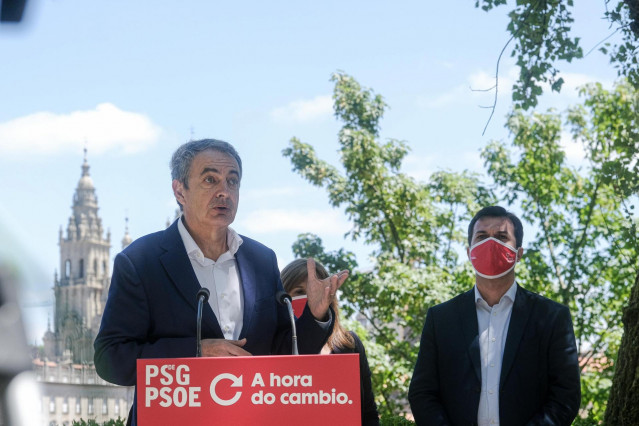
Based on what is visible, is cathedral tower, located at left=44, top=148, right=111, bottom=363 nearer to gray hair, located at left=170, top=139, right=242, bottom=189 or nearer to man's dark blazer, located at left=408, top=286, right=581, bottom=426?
man's dark blazer, located at left=408, top=286, right=581, bottom=426

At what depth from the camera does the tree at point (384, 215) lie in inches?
624

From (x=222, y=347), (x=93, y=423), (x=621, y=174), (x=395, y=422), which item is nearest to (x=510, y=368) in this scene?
(x=222, y=347)

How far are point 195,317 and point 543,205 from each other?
15115mm

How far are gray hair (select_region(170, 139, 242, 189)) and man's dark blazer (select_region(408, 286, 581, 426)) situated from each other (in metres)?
1.33

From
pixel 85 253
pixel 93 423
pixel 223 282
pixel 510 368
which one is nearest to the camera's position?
pixel 223 282

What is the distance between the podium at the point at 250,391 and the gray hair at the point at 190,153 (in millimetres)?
877

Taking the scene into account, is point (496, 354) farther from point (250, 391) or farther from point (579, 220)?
point (579, 220)

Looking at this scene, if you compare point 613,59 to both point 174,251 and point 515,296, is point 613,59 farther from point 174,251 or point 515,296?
point 174,251

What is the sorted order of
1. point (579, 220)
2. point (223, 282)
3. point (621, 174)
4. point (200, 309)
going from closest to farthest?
point (200, 309) → point (223, 282) → point (621, 174) → point (579, 220)

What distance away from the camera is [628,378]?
15.9 feet

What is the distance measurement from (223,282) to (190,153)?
1.47ft

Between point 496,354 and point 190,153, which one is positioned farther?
point 496,354

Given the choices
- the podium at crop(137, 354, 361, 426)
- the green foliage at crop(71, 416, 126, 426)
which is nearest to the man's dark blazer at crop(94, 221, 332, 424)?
the podium at crop(137, 354, 361, 426)

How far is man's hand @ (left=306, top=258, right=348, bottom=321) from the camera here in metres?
2.66
